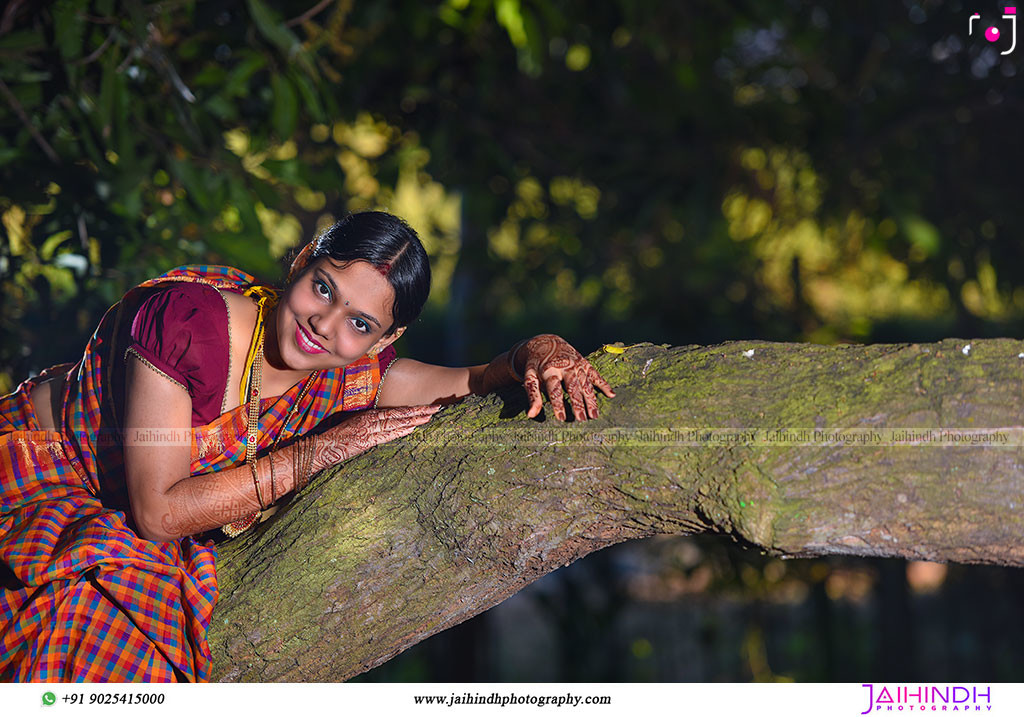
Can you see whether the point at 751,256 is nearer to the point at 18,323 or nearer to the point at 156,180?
the point at 156,180

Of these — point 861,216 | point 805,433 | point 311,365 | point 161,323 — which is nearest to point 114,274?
point 161,323

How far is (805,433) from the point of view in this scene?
4.56 ft

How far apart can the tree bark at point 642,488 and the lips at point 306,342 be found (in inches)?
9.4

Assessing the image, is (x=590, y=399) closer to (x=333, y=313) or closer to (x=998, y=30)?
(x=333, y=313)

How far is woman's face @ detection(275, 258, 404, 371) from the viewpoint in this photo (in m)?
1.39

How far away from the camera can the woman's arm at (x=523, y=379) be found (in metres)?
1.45

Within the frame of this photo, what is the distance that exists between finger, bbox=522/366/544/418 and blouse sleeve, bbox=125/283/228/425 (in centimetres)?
52

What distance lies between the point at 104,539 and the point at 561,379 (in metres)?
0.82

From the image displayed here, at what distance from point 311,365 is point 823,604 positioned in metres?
4.67

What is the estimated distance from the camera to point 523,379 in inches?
59.1

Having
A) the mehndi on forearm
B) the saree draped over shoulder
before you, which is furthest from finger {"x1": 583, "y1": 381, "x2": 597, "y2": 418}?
the mehndi on forearm

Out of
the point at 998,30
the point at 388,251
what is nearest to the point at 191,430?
A: the point at 388,251

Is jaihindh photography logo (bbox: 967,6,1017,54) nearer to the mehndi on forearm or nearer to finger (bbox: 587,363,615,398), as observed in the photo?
finger (bbox: 587,363,615,398)
